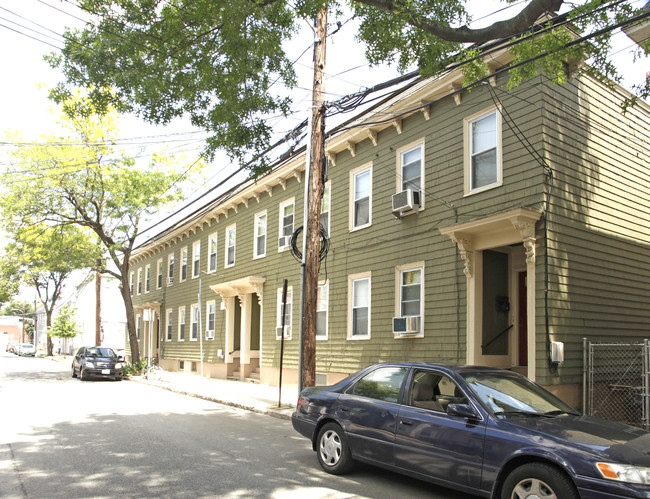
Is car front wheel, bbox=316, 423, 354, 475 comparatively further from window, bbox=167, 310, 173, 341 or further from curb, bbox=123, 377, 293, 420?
window, bbox=167, 310, 173, 341

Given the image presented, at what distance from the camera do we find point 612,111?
12664mm

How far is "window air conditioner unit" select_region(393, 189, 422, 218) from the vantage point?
13109 millimetres

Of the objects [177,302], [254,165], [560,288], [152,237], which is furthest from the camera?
[152,237]

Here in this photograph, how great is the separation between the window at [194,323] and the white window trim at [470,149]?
17.5 meters

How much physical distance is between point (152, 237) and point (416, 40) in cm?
2583

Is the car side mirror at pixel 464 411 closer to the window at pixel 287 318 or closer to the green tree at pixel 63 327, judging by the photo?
the window at pixel 287 318

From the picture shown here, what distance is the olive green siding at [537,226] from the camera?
35.1 feet

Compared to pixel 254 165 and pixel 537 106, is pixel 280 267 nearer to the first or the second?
pixel 254 165

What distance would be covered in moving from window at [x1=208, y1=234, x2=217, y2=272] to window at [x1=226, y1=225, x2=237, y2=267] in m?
1.39

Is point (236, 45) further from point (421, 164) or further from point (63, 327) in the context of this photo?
point (63, 327)

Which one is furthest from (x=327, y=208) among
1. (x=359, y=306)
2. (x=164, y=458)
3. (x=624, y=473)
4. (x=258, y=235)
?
(x=624, y=473)

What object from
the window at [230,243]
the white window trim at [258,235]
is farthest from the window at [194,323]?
the white window trim at [258,235]

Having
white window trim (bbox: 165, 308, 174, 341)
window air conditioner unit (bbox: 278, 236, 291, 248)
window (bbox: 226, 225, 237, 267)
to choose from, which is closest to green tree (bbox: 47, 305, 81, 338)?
white window trim (bbox: 165, 308, 174, 341)

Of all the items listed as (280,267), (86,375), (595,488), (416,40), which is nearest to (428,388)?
(595,488)
